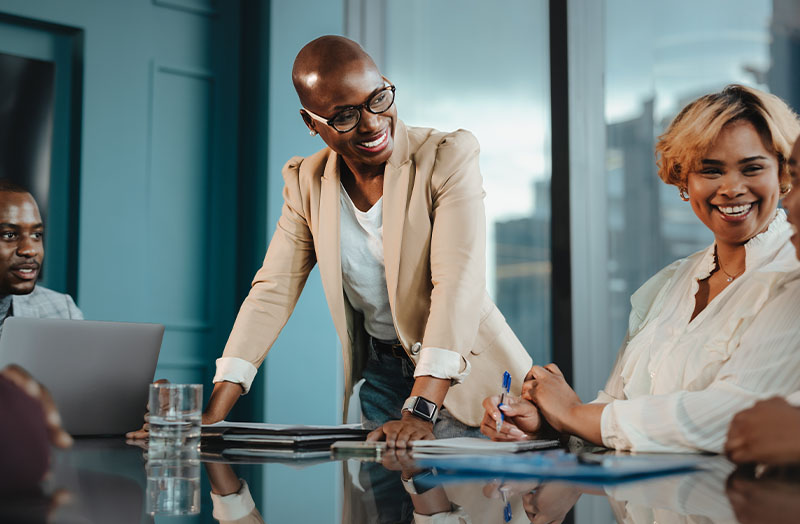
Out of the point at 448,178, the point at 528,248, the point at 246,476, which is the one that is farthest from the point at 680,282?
the point at 528,248

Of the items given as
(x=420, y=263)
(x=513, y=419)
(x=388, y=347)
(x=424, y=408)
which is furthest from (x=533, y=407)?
(x=388, y=347)

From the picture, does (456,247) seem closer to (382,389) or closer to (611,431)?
(382,389)

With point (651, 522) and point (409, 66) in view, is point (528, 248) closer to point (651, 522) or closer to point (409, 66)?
point (409, 66)

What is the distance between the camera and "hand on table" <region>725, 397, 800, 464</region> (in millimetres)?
864

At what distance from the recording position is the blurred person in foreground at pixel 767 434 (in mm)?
864

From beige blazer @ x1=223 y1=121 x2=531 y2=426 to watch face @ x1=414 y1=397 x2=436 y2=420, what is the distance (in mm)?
188

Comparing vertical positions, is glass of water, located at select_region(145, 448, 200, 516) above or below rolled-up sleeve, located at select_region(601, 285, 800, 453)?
below

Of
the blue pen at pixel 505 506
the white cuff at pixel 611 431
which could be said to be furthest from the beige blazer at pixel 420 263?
the blue pen at pixel 505 506

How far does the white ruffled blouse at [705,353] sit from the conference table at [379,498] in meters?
0.11

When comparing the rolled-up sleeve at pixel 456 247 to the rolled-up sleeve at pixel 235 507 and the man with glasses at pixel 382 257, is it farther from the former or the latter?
the rolled-up sleeve at pixel 235 507

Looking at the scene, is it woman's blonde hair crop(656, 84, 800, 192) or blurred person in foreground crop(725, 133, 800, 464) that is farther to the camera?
woman's blonde hair crop(656, 84, 800, 192)

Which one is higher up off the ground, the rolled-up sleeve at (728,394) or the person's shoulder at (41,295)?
the person's shoulder at (41,295)

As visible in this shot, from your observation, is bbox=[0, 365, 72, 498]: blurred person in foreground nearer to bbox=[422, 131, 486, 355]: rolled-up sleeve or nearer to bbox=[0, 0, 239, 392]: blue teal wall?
bbox=[422, 131, 486, 355]: rolled-up sleeve

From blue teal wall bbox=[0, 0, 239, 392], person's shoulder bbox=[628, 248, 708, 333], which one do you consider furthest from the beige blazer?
blue teal wall bbox=[0, 0, 239, 392]
